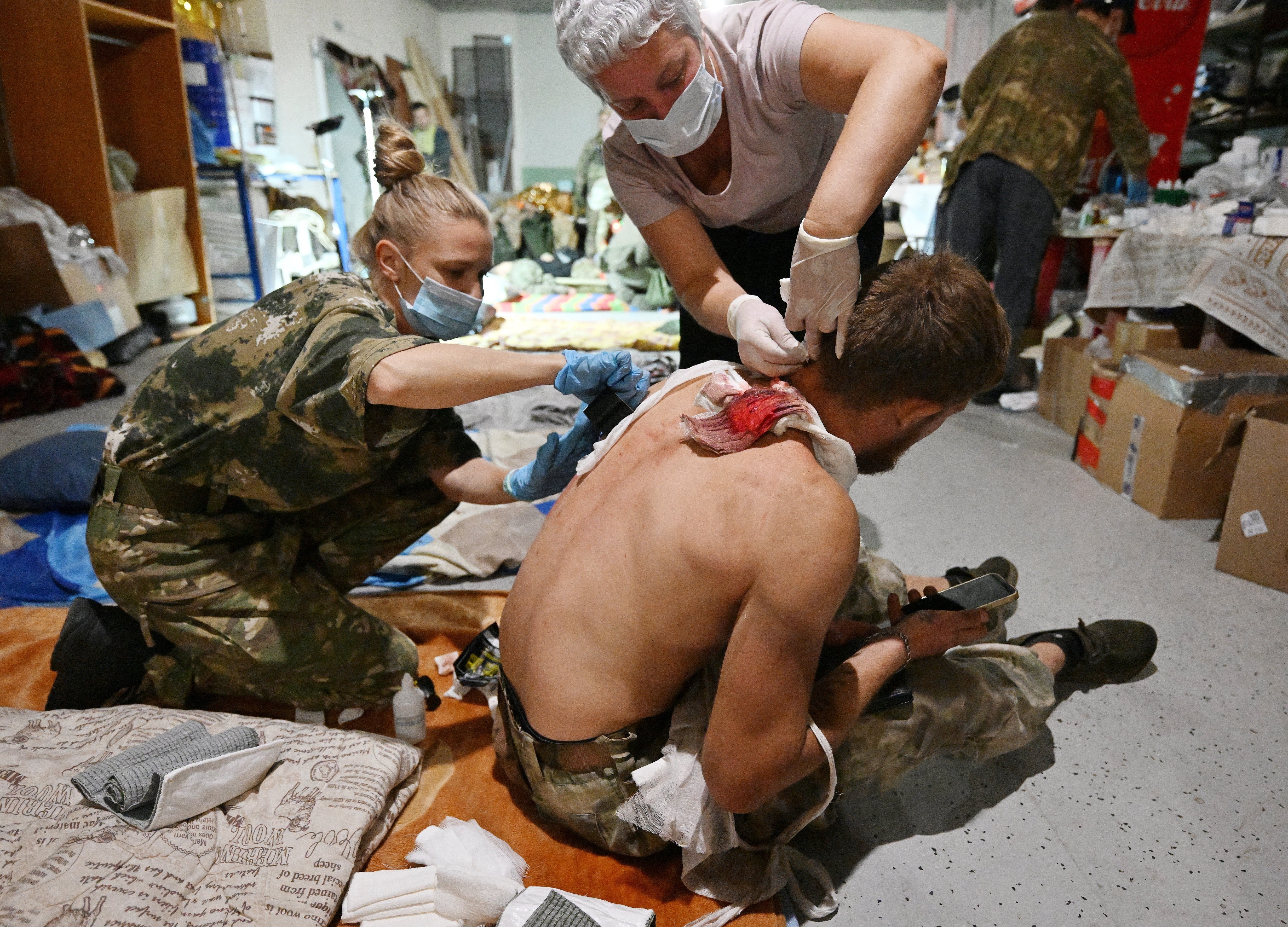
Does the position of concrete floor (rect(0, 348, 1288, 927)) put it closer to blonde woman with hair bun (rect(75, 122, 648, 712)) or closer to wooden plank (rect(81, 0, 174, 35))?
blonde woman with hair bun (rect(75, 122, 648, 712))

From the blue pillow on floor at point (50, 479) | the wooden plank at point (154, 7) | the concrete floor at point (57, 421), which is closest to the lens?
the blue pillow on floor at point (50, 479)

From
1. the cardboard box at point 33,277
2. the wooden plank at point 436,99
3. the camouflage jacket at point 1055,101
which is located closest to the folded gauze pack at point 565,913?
the camouflage jacket at point 1055,101

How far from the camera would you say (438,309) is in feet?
5.25

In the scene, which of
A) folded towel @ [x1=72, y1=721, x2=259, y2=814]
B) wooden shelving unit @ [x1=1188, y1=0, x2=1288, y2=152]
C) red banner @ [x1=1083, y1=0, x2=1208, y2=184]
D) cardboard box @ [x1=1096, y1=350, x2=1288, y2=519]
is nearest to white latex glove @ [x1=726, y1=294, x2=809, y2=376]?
folded towel @ [x1=72, y1=721, x2=259, y2=814]

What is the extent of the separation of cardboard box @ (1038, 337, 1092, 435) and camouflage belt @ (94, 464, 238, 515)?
3.02 meters

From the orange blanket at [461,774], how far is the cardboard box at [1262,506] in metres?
1.75

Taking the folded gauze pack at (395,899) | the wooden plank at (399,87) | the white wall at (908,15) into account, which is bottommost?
the folded gauze pack at (395,899)

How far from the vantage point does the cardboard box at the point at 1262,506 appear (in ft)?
6.67

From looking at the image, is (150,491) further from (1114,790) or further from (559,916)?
(1114,790)

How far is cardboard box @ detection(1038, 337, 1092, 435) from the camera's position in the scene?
3.31 metres

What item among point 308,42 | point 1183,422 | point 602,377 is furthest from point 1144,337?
point 308,42

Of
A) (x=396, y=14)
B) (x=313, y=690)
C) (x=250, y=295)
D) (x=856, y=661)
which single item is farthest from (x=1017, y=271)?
(x=396, y=14)

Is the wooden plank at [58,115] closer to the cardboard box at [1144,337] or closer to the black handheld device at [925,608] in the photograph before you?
the black handheld device at [925,608]

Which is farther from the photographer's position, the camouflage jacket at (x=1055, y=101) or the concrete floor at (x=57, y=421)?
the camouflage jacket at (x=1055, y=101)
